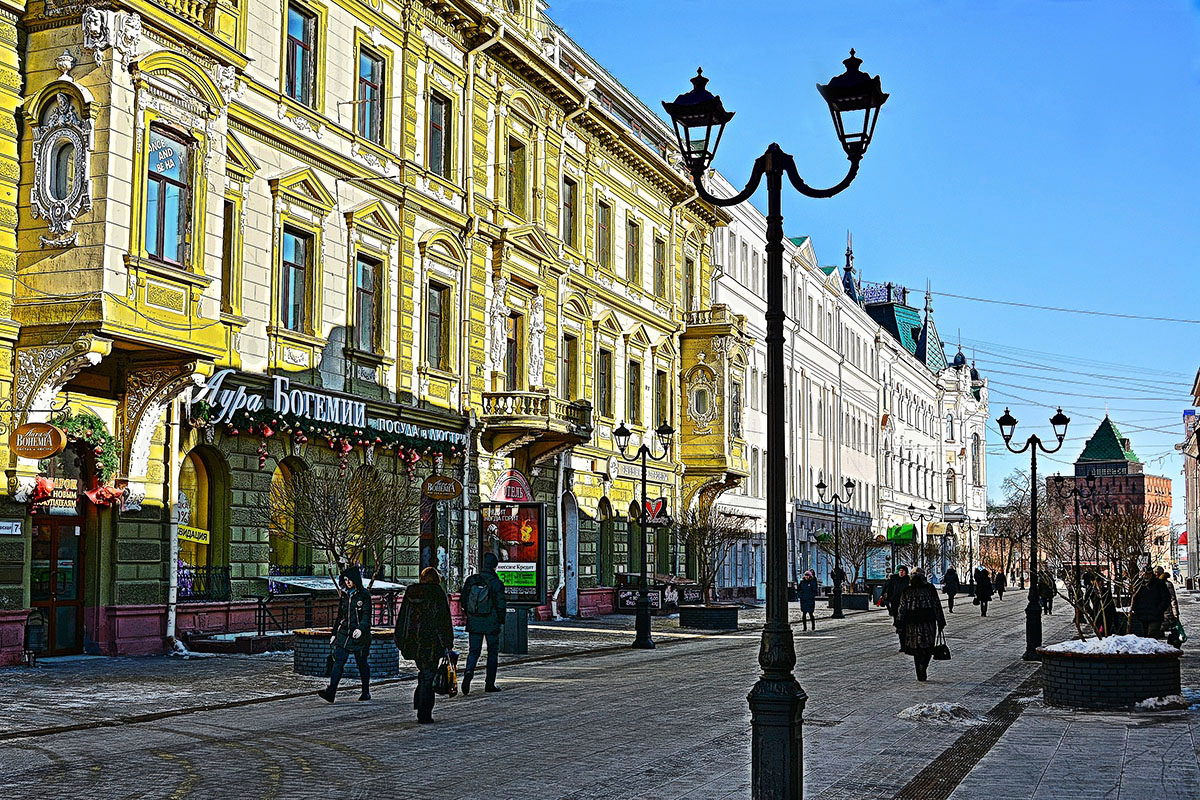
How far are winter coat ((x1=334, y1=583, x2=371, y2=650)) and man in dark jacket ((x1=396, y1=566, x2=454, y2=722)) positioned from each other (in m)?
0.90

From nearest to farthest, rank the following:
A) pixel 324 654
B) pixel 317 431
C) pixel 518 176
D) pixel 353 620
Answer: pixel 353 620 < pixel 324 654 < pixel 317 431 < pixel 518 176

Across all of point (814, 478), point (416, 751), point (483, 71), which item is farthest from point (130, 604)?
point (814, 478)

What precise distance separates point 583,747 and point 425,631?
2.91 meters

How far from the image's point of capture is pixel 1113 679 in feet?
54.5

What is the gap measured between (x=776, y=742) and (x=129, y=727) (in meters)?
8.28

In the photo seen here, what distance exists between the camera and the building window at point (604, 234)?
43.6 meters

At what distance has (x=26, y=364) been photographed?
2105 cm

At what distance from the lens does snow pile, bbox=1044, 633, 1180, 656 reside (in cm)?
1677

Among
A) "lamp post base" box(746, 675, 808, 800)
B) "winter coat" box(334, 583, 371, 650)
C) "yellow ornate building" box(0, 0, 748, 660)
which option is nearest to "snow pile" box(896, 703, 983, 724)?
"winter coat" box(334, 583, 371, 650)

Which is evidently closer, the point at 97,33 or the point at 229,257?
the point at 97,33

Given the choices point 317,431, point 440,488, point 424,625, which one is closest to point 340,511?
point 317,431

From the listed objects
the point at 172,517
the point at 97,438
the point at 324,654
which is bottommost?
the point at 324,654

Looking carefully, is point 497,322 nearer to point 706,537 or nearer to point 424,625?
point 706,537

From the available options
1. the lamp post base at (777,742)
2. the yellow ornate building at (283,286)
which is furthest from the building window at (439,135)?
the lamp post base at (777,742)
